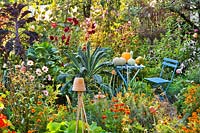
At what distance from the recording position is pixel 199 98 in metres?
4.31

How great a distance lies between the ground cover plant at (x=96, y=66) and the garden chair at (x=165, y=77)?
0.36 ft

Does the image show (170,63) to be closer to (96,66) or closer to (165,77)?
(165,77)

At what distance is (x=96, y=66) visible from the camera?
527 cm

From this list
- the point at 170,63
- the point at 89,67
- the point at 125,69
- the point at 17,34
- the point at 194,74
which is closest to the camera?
the point at 89,67

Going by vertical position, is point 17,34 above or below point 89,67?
above

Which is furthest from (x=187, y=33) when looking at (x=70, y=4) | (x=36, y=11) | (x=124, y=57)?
(x=36, y=11)

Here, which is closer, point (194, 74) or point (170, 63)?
point (194, 74)

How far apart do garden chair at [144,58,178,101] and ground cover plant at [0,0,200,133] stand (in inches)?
4.3

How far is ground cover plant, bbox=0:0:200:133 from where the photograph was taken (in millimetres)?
3605

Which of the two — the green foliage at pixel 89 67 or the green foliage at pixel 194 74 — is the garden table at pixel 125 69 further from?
the green foliage at pixel 194 74

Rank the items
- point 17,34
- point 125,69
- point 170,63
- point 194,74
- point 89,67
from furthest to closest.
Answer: point 170,63, point 194,74, point 125,69, point 17,34, point 89,67

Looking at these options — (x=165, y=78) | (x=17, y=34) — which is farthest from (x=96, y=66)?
(x=165, y=78)

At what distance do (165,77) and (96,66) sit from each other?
5.29 feet

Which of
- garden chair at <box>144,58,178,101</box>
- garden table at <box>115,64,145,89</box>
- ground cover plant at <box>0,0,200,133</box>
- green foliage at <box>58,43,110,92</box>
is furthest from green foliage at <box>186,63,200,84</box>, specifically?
green foliage at <box>58,43,110,92</box>
